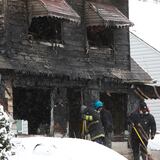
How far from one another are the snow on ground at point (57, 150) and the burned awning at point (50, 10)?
6861 mm

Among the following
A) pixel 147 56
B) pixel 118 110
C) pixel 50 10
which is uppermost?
pixel 50 10

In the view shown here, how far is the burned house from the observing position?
17688mm

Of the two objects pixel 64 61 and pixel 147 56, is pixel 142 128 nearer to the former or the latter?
pixel 64 61

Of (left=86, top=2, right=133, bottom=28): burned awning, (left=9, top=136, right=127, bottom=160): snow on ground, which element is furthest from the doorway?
(left=9, top=136, right=127, bottom=160): snow on ground

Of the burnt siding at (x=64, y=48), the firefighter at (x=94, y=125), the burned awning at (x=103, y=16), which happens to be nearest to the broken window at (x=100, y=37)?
the burnt siding at (x=64, y=48)

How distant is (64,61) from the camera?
1953 centimetres

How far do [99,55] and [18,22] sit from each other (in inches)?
172

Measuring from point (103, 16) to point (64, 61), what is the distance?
2100 mm

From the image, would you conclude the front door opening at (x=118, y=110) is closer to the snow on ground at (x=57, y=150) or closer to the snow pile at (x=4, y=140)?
the snow on ground at (x=57, y=150)

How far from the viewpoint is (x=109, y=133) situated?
18266 mm

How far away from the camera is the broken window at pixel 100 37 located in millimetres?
21469

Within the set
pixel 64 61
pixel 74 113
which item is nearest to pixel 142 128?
pixel 64 61

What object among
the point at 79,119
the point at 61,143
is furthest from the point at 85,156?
the point at 79,119

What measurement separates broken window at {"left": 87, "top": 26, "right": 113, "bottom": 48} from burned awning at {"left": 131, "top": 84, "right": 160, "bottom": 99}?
2.05m
